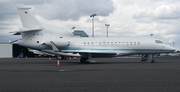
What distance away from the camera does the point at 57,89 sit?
13.0m

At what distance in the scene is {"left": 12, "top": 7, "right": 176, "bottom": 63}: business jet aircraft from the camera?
125ft

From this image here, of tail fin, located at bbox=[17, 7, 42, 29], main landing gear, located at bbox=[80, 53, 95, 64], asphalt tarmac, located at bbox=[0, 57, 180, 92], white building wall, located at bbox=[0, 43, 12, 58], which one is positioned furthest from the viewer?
white building wall, located at bbox=[0, 43, 12, 58]

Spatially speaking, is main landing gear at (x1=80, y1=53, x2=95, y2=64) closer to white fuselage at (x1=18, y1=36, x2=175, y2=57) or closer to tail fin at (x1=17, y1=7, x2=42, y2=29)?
white fuselage at (x1=18, y1=36, x2=175, y2=57)

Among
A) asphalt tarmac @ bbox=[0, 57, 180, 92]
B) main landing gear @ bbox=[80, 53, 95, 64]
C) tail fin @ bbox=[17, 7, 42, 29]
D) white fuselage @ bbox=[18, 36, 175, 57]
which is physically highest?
tail fin @ bbox=[17, 7, 42, 29]

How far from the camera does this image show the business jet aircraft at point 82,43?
125 ft

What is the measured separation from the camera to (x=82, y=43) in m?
39.2

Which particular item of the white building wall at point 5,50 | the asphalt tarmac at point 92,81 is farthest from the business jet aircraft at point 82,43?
the white building wall at point 5,50

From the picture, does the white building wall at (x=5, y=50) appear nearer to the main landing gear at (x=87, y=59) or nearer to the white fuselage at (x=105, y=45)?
the white fuselage at (x=105, y=45)

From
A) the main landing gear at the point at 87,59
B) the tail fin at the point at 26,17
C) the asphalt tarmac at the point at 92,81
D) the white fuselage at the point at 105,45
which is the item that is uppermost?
the tail fin at the point at 26,17

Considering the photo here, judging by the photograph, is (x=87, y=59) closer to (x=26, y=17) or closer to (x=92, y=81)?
(x=26, y=17)

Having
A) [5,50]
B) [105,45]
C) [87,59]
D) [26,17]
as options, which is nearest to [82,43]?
[87,59]

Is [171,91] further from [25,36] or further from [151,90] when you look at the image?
[25,36]

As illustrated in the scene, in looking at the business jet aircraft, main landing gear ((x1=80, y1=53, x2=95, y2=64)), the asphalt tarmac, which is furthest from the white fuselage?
the asphalt tarmac

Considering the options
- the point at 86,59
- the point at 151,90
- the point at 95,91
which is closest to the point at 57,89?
the point at 95,91
